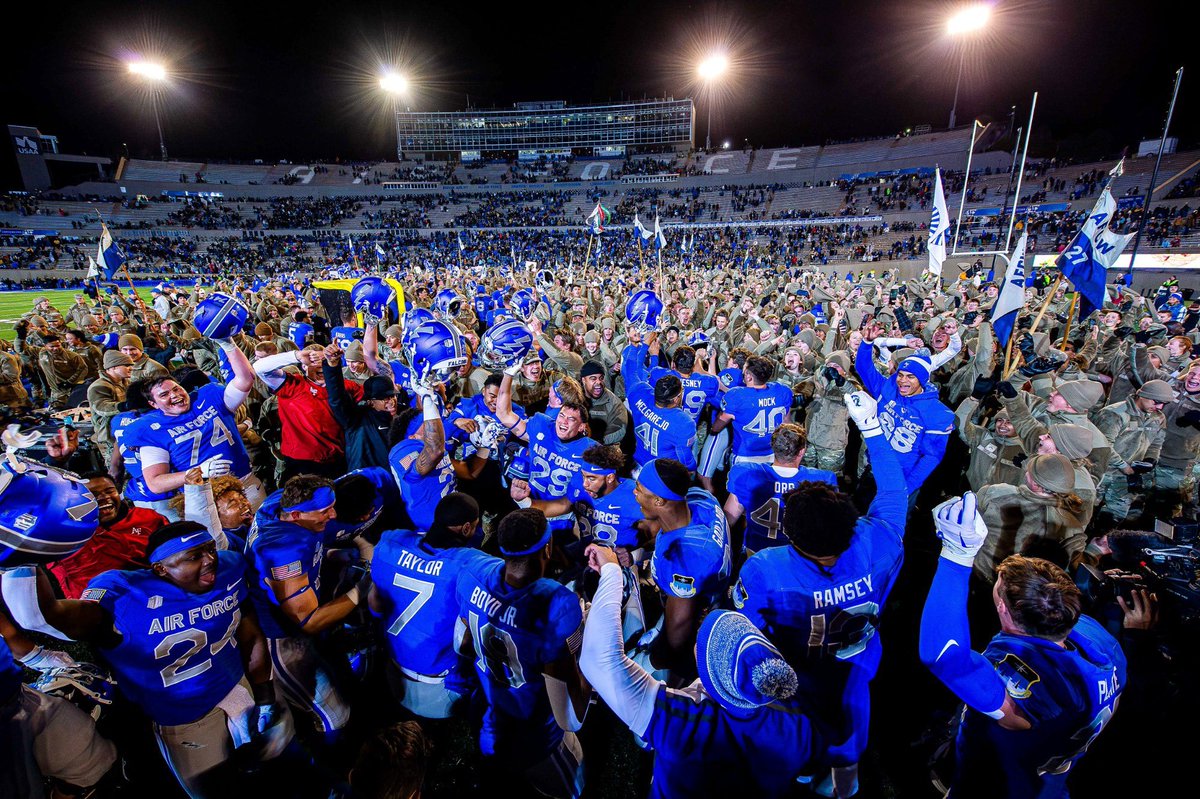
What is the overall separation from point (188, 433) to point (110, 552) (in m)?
1.01

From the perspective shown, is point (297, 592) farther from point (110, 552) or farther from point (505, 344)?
point (505, 344)

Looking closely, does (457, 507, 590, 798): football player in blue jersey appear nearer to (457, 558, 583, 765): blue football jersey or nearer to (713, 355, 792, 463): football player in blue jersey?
(457, 558, 583, 765): blue football jersey

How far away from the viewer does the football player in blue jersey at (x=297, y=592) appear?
2.74 metres

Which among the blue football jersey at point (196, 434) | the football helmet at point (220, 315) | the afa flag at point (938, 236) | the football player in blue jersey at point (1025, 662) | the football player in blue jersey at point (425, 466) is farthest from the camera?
the afa flag at point (938, 236)

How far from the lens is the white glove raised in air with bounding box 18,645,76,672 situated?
226 centimetres

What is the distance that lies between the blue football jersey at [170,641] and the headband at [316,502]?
411 mm

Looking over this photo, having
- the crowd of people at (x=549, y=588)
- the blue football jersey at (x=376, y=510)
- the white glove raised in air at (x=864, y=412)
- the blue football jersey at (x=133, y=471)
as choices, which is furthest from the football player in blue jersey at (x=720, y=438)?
the blue football jersey at (x=133, y=471)

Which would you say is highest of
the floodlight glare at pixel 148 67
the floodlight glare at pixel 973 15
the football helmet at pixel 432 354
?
the floodlight glare at pixel 148 67

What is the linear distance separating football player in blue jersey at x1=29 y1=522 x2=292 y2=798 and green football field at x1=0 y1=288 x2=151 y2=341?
75.7ft

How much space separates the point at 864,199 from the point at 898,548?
2131 inches

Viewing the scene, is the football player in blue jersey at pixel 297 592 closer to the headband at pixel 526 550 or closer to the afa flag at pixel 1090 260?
the headband at pixel 526 550

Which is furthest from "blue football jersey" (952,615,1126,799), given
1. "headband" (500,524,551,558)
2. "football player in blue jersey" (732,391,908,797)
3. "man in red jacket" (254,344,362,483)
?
"man in red jacket" (254,344,362,483)

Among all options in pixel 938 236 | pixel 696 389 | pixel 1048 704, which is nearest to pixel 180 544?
pixel 1048 704

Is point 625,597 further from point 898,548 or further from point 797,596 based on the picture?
point 898,548
